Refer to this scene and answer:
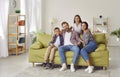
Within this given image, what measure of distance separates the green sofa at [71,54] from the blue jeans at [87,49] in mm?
89

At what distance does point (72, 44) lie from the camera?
212 inches

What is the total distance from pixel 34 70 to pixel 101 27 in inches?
195

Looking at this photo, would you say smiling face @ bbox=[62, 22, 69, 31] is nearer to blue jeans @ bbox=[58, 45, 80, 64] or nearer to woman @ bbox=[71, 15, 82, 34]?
woman @ bbox=[71, 15, 82, 34]

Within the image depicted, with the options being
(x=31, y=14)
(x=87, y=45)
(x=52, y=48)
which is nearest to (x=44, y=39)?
(x=52, y=48)

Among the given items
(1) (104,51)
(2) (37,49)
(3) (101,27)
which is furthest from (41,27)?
(1) (104,51)

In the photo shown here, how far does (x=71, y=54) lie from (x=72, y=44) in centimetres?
29

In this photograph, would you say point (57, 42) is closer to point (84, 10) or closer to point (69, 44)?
point (69, 44)

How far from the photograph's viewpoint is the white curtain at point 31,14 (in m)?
7.91

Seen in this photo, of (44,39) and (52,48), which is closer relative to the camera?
(52,48)

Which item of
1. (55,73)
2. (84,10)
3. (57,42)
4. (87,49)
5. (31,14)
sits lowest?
(55,73)

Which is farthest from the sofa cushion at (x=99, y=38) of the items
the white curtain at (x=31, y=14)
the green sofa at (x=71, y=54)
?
the white curtain at (x=31, y=14)

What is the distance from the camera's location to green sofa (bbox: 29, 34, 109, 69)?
508cm

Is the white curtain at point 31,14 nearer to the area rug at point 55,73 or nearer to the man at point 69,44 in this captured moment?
the man at point 69,44

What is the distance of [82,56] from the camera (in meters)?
A: 5.09
